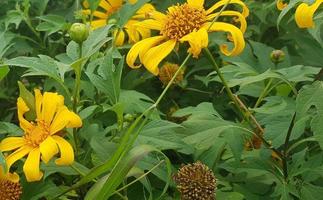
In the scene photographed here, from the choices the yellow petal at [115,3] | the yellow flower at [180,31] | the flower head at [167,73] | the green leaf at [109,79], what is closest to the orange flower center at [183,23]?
the yellow flower at [180,31]

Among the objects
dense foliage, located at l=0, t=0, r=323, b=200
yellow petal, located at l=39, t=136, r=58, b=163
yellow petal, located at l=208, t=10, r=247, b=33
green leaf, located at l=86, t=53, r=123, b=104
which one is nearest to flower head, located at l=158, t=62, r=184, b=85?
dense foliage, located at l=0, t=0, r=323, b=200

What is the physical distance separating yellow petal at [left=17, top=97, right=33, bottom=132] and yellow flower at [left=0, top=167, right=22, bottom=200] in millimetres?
95

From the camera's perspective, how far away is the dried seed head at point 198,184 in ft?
3.88

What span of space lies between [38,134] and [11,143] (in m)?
0.06

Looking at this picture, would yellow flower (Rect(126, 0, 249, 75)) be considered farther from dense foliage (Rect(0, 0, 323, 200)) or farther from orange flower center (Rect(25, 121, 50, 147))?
orange flower center (Rect(25, 121, 50, 147))

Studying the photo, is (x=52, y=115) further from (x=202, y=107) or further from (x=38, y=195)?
(x=202, y=107)

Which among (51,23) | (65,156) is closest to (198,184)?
(65,156)

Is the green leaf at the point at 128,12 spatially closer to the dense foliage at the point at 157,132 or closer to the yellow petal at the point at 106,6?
the dense foliage at the point at 157,132

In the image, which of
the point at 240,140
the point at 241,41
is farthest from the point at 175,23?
the point at 240,140

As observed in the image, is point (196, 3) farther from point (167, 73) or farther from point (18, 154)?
point (18, 154)

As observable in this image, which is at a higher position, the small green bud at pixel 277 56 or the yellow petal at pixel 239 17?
the yellow petal at pixel 239 17

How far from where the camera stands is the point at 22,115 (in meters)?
1.24

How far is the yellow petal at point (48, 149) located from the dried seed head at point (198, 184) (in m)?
0.25

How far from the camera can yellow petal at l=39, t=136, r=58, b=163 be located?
111cm
